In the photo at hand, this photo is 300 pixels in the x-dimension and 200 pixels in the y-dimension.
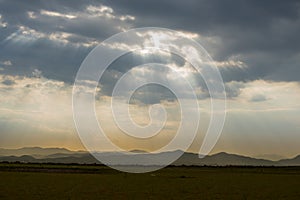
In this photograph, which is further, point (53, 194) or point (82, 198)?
point (53, 194)

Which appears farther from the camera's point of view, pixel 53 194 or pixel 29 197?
pixel 53 194

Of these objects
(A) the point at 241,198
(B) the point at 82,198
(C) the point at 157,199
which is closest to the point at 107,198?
(B) the point at 82,198

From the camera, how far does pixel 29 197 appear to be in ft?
121

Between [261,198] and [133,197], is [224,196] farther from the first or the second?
[133,197]

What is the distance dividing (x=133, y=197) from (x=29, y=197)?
9.17 m

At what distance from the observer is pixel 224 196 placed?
40156 millimetres

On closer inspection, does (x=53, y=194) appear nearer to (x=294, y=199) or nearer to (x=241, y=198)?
(x=241, y=198)

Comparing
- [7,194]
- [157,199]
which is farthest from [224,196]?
[7,194]

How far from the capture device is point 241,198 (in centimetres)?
3866

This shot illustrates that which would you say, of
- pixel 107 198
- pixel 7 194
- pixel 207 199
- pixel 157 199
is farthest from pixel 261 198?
pixel 7 194

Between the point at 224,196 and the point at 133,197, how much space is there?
8.83 metres

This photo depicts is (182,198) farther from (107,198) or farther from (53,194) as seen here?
(53,194)

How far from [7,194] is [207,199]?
18398mm

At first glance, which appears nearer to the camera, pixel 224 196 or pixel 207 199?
pixel 207 199
